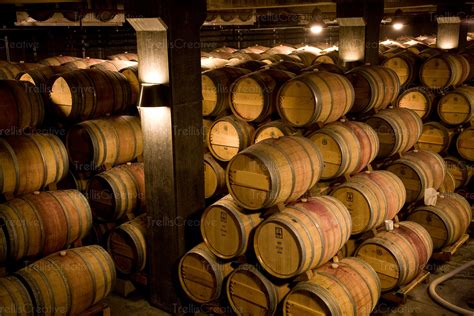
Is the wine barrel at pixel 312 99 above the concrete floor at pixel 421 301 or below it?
above

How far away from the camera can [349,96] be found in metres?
6.06

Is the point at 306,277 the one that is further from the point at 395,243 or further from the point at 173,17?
the point at 173,17

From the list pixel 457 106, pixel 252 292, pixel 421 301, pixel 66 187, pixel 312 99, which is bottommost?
pixel 421 301

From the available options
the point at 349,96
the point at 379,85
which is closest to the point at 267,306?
the point at 349,96

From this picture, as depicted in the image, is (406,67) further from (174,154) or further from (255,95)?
(174,154)

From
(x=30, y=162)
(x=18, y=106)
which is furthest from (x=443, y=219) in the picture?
(x=18, y=106)

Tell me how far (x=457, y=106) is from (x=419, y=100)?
611 millimetres

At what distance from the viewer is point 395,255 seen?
550 cm

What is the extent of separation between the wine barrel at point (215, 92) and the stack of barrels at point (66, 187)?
100 centimetres

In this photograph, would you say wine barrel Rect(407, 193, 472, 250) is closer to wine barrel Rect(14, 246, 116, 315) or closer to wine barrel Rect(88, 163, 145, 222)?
wine barrel Rect(88, 163, 145, 222)

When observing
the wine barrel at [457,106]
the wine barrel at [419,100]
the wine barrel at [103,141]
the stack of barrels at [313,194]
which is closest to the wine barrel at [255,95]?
the stack of barrels at [313,194]

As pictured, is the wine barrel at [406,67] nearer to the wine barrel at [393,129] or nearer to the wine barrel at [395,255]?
the wine barrel at [393,129]

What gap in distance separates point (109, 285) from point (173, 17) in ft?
9.42

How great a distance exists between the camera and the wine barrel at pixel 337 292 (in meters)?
4.46
